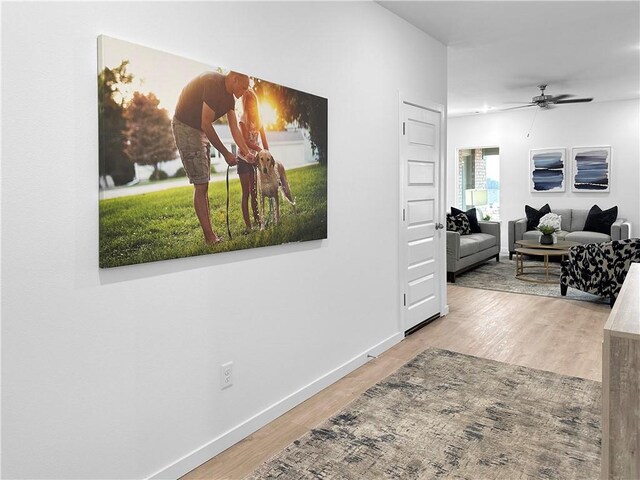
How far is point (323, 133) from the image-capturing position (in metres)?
2.87

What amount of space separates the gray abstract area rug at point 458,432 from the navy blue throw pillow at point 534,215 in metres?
5.44

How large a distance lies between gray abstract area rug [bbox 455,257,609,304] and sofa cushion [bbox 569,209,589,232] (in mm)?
916

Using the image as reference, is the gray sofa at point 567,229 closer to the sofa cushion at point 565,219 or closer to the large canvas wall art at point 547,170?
the sofa cushion at point 565,219

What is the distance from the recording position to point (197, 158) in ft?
6.89

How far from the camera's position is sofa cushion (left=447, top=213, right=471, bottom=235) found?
7.25 m

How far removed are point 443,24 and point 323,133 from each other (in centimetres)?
184

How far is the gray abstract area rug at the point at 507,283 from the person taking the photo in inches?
219

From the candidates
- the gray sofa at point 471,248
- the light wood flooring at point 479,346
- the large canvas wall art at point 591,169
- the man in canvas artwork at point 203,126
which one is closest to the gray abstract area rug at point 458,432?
the light wood flooring at point 479,346

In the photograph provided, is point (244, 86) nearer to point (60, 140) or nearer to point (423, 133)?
point (60, 140)

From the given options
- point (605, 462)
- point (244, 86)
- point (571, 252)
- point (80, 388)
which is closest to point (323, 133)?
point (244, 86)

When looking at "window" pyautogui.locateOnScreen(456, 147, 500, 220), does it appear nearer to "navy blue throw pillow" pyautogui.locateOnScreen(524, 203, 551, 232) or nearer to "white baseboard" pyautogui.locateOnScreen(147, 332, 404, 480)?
"navy blue throw pillow" pyautogui.locateOnScreen(524, 203, 551, 232)

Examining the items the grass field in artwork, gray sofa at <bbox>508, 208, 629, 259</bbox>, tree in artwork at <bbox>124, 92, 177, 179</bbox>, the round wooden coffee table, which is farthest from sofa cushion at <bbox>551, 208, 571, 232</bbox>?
tree in artwork at <bbox>124, 92, 177, 179</bbox>

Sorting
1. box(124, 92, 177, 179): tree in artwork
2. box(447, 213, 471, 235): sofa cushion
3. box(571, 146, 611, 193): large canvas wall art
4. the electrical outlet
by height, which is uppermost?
box(571, 146, 611, 193): large canvas wall art

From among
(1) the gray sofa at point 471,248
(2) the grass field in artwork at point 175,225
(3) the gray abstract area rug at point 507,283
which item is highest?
(2) the grass field in artwork at point 175,225
